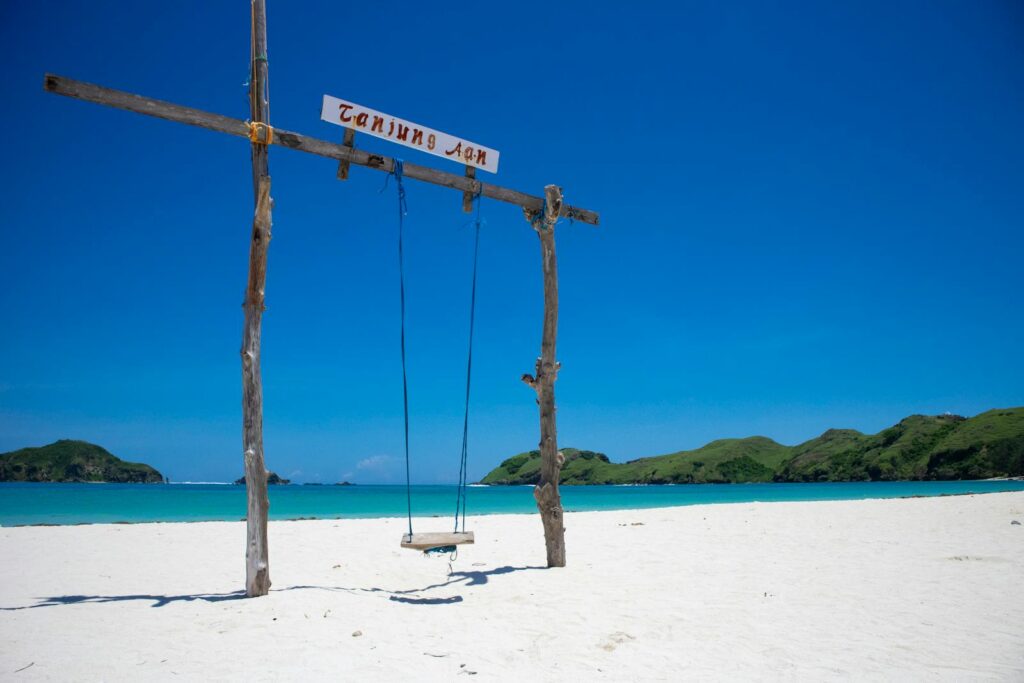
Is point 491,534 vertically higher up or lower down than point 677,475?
higher up

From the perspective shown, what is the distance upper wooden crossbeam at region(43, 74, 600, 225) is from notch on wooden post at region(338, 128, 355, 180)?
0.17 ft

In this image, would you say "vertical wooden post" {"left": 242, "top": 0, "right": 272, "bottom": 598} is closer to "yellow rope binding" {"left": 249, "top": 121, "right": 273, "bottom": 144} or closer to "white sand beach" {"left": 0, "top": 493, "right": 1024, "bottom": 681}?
"yellow rope binding" {"left": 249, "top": 121, "right": 273, "bottom": 144}

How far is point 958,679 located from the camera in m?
3.92

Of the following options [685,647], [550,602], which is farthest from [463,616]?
[685,647]

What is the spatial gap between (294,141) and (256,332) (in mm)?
2334

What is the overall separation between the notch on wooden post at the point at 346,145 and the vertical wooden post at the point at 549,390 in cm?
290

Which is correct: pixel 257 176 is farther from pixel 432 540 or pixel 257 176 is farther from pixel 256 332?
pixel 432 540

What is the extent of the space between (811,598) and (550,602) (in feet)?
9.27

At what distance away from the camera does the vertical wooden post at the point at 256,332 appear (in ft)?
21.1

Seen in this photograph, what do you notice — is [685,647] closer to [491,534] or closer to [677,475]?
[491,534]

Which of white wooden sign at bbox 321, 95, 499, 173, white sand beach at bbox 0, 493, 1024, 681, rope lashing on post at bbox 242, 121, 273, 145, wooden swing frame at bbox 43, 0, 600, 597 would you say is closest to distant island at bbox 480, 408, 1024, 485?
white sand beach at bbox 0, 493, 1024, 681

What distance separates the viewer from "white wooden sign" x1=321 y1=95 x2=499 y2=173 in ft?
23.6

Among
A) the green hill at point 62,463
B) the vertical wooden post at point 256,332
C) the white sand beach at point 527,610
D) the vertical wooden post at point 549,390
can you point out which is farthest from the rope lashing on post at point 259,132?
the green hill at point 62,463

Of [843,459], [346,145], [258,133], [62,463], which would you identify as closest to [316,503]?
[346,145]
